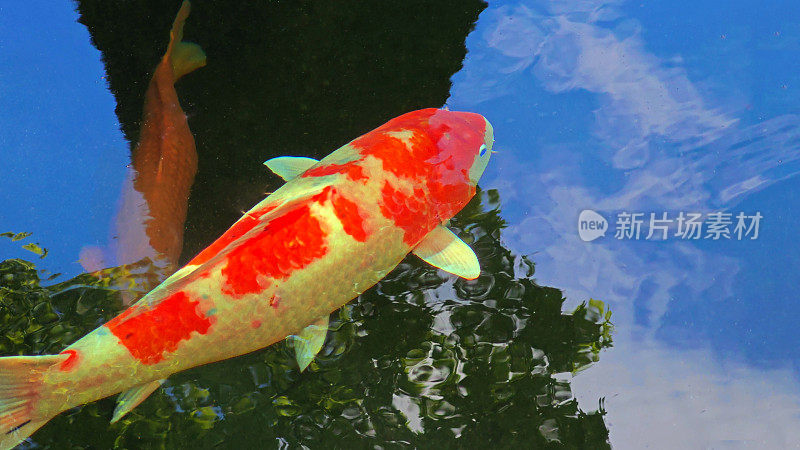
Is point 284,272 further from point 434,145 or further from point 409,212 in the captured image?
point 434,145

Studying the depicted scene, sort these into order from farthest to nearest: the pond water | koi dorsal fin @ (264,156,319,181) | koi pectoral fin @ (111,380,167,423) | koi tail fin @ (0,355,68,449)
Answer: koi dorsal fin @ (264,156,319,181)
the pond water
koi pectoral fin @ (111,380,167,423)
koi tail fin @ (0,355,68,449)

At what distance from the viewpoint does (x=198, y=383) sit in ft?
5.75

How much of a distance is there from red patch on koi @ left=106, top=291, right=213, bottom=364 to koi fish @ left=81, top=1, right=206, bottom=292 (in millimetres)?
503

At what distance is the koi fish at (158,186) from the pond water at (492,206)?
58 millimetres

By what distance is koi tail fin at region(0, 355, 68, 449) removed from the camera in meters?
1.36

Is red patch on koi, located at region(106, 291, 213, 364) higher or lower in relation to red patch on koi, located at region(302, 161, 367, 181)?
lower

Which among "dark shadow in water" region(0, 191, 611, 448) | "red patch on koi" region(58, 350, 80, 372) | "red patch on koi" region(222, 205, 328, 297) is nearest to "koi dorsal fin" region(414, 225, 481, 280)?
"dark shadow in water" region(0, 191, 611, 448)

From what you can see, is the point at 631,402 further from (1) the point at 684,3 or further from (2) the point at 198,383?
(1) the point at 684,3

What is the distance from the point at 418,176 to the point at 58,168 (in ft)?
4.45

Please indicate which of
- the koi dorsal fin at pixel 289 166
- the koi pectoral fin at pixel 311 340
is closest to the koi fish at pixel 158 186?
the koi dorsal fin at pixel 289 166

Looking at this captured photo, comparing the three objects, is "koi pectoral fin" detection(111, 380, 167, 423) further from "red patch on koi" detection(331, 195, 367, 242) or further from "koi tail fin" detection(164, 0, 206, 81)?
"koi tail fin" detection(164, 0, 206, 81)

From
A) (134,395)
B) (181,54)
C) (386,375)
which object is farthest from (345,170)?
(181,54)

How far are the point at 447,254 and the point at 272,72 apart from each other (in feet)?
3.88

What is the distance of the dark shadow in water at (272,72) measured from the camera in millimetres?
2299
